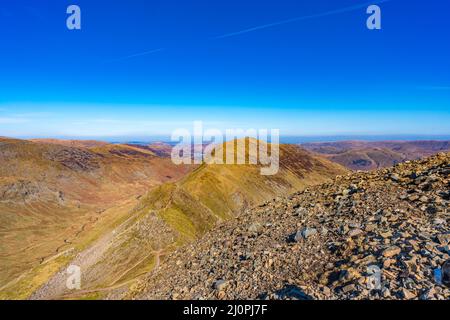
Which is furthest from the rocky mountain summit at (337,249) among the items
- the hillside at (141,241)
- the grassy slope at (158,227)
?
the grassy slope at (158,227)

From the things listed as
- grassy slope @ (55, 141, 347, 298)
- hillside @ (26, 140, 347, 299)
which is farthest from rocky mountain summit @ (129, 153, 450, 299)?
grassy slope @ (55, 141, 347, 298)

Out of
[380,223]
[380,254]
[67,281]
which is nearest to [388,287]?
[380,254]

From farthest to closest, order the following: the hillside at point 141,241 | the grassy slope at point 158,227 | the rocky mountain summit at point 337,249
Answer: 1. the grassy slope at point 158,227
2. the hillside at point 141,241
3. the rocky mountain summit at point 337,249

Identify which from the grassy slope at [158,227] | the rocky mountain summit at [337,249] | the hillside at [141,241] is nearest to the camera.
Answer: the rocky mountain summit at [337,249]

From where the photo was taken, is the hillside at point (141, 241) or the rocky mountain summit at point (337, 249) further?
the hillside at point (141, 241)

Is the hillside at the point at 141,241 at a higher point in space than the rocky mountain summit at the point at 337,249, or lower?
lower

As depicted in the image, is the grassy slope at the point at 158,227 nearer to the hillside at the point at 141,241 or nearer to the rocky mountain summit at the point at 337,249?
the hillside at the point at 141,241

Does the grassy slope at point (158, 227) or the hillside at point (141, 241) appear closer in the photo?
the hillside at point (141, 241)

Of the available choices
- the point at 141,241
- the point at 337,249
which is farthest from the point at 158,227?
the point at 337,249

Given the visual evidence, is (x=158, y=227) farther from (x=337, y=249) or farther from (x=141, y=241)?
(x=337, y=249)
